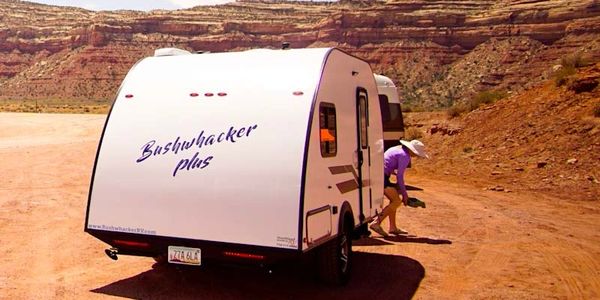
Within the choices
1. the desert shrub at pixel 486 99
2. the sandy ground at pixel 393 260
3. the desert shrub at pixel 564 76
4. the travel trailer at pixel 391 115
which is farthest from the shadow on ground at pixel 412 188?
the desert shrub at pixel 486 99

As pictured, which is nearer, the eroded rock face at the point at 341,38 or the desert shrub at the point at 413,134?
the desert shrub at the point at 413,134

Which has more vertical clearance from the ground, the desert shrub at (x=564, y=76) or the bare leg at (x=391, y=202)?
the desert shrub at (x=564, y=76)

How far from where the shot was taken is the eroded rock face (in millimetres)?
87562

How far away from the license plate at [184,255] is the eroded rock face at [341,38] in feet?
236

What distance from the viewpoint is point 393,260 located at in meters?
9.48

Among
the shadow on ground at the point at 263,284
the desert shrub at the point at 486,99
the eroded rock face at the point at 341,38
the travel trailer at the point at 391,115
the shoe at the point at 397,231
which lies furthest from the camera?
the eroded rock face at the point at 341,38

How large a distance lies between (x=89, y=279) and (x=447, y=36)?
102 m

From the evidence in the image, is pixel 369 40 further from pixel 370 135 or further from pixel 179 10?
pixel 370 135

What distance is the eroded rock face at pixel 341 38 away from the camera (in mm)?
87562

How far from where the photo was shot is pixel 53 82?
380 feet

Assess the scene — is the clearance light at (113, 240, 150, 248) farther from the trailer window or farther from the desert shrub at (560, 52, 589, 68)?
the desert shrub at (560, 52, 589, 68)

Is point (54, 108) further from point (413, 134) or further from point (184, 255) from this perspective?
point (184, 255)

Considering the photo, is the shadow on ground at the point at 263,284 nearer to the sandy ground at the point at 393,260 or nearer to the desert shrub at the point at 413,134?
the sandy ground at the point at 393,260

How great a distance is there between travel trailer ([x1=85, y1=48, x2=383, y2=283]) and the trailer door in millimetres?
557
